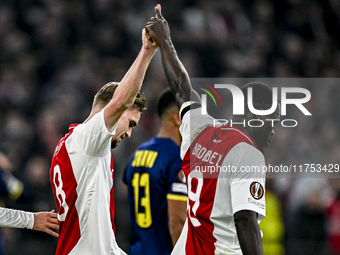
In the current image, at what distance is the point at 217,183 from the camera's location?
221 cm

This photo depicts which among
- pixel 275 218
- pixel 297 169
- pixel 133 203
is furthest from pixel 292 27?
pixel 133 203

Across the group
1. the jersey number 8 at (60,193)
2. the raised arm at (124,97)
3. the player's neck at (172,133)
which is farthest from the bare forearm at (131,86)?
the player's neck at (172,133)

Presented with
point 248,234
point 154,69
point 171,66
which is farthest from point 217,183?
point 154,69

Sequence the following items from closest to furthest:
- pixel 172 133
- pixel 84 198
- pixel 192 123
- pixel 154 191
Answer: pixel 84 198
pixel 192 123
pixel 154 191
pixel 172 133

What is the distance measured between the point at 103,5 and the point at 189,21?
5.73ft

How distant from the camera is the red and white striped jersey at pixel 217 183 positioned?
2072 mm

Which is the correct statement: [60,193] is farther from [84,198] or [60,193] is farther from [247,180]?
[247,180]

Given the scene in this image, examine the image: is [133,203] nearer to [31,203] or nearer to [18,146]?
[31,203]

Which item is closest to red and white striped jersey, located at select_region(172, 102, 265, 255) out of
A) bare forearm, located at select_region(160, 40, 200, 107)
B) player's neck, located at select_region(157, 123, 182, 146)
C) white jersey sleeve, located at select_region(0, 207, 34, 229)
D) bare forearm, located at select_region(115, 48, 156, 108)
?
bare forearm, located at select_region(160, 40, 200, 107)

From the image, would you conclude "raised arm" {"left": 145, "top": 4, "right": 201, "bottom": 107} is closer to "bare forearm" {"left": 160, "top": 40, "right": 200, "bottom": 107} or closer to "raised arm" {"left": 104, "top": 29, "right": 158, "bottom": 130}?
"bare forearm" {"left": 160, "top": 40, "right": 200, "bottom": 107}

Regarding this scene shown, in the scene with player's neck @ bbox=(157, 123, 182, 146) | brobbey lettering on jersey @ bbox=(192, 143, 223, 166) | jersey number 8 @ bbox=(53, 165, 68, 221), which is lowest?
jersey number 8 @ bbox=(53, 165, 68, 221)

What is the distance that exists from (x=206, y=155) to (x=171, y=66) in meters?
0.63

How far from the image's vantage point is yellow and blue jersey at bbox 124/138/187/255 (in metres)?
3.53

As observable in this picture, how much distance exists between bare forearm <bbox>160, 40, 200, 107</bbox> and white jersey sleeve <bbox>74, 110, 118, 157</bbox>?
534 millimetres
